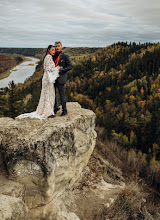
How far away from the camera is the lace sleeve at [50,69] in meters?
6.36

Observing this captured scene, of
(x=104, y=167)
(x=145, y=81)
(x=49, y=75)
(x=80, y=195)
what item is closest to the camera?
(x=49, y=75)

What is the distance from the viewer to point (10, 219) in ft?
13.2

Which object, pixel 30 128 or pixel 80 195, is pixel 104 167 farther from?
pixel 30 128

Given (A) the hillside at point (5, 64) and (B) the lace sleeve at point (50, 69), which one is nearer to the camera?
(B) the lace sleeve at point (50, 69)

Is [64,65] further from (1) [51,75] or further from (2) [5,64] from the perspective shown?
(2) [5,64]

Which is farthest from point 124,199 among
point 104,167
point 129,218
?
point 104,167

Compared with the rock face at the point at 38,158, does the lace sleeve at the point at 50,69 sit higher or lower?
higher

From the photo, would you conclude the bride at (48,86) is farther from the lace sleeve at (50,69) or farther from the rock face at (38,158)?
the rock face at (38,158)

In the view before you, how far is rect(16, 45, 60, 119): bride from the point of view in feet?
20.9

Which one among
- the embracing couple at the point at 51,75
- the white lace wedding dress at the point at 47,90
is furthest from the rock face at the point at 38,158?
the embracing couple at the point at 51,75

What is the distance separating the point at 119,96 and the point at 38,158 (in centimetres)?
6540

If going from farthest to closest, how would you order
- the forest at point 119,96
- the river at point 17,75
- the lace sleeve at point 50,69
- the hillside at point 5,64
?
the hillside at point 5,64, the river at point 17,75, the forest at point 119,96, the lace sleeve at point 50,69

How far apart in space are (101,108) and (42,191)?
58091 millimetres

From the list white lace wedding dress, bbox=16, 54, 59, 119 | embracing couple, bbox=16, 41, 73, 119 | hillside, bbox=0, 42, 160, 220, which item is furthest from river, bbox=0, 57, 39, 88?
embracing couple, bbox=16, 41, 73, 119
